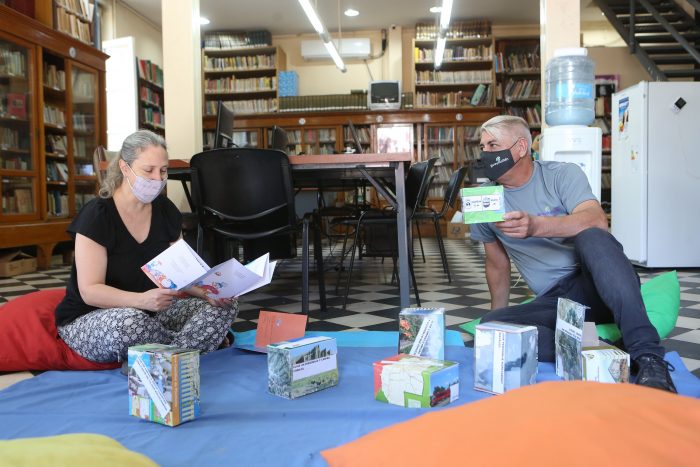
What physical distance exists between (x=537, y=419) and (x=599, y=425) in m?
0.08

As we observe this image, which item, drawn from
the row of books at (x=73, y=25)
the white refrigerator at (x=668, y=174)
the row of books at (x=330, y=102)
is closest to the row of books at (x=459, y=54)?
the row of books at (x=330, y=102)

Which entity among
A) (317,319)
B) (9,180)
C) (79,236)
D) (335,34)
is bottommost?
(317,319)

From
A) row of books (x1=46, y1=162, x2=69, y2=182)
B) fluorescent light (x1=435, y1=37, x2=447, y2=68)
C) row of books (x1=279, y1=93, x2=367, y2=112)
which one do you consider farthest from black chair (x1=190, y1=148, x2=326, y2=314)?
row of books (x1=279, y1=93, x2=367, y2=112)

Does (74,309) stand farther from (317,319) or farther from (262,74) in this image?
(262,74)

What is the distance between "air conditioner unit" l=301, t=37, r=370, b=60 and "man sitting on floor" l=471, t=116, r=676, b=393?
777 cm

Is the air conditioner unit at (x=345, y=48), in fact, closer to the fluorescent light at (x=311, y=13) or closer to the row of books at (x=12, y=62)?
the fluorescent light at (x=311, y=13)

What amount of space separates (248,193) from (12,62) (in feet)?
12.2

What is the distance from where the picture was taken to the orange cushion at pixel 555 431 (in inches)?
28.2

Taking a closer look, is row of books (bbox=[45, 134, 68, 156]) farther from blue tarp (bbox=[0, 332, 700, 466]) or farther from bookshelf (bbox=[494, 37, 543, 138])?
Result: bookshelf (bbox=[494, 37, 543, 138])

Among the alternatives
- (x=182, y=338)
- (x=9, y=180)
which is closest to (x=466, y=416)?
(x=182, y=338)

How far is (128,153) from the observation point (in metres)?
1.92

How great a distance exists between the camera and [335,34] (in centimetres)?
977

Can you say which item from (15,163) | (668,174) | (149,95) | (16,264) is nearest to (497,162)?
(668,174)

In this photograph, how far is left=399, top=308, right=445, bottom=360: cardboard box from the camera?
1.81m
